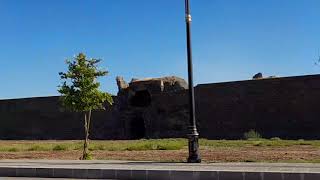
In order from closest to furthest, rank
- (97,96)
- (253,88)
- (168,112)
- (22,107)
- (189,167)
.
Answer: (189,167) → (97,96) → (253,88) → (168,112) → (22,107)

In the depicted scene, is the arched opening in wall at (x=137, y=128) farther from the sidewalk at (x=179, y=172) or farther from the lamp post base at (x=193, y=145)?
the lamp post base at (x=193, y=145)

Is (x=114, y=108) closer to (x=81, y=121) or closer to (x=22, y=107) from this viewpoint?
(x=81, y=121)

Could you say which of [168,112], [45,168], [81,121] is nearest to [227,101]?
[168,112]

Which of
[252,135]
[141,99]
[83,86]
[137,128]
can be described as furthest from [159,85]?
[83,86]

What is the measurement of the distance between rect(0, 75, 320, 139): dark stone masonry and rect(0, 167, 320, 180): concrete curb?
81.5ft

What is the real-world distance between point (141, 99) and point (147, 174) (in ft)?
114

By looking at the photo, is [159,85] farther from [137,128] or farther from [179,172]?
[179,172]

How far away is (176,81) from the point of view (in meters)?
46.5

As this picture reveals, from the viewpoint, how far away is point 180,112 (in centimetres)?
4431

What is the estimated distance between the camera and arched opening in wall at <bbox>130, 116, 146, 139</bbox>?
48094mm

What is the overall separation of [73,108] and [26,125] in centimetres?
3260

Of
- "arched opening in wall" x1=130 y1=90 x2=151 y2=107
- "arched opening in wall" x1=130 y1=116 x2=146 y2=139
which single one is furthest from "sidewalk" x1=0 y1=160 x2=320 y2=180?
"arched opening in wall" x1=130 y1=90 x2=151 y2=107

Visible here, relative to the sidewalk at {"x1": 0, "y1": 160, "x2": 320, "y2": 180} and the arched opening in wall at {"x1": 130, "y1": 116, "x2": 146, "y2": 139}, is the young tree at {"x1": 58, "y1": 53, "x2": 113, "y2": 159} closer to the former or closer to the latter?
the sidewalk at {"x1": 0, "y1": 160, "x2": 320, "y2": 180}

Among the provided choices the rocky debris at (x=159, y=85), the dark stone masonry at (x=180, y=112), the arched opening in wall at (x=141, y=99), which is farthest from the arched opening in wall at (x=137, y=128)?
the rocky debris at (x=159, y=85)
